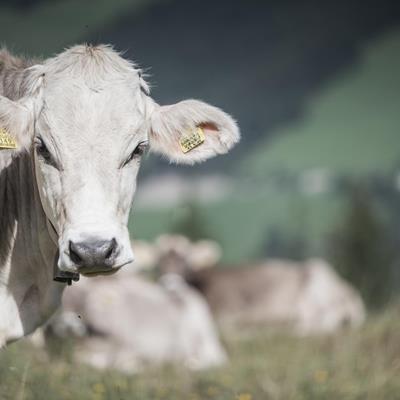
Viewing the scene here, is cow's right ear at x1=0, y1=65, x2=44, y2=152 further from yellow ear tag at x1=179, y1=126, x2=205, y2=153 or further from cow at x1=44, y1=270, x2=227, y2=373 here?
cow at x1=44, y1=270, x2=227, y2=373

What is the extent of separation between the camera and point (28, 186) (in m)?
3.43

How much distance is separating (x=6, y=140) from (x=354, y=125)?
70.2 ft

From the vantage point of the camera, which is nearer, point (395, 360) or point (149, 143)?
point (149, 143)

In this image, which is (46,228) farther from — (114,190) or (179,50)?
(179,50)

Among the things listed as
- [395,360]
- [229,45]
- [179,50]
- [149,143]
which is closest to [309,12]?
→ [229,45]

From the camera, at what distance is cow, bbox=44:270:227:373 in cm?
664

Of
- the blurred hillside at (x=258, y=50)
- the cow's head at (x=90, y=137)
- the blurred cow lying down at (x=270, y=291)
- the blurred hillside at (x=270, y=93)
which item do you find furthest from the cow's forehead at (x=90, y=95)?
the blurred hillside at (x=258, y=50)

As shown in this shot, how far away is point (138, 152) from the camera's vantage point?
3252mm

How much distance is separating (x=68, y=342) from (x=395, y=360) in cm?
239

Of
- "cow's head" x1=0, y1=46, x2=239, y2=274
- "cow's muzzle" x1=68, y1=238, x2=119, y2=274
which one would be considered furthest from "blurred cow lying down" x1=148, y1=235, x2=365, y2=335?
"cow's muzzle" x1=68, y1=238, x2=119, y2=274

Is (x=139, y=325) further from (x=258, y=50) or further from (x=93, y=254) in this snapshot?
(x=258, y=50)

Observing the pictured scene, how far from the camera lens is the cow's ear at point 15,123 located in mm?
3188

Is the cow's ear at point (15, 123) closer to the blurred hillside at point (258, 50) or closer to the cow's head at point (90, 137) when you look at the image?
the cow's head at point (90, 137)

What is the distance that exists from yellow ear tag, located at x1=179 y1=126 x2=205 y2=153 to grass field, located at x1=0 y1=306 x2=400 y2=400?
1.25 metres
